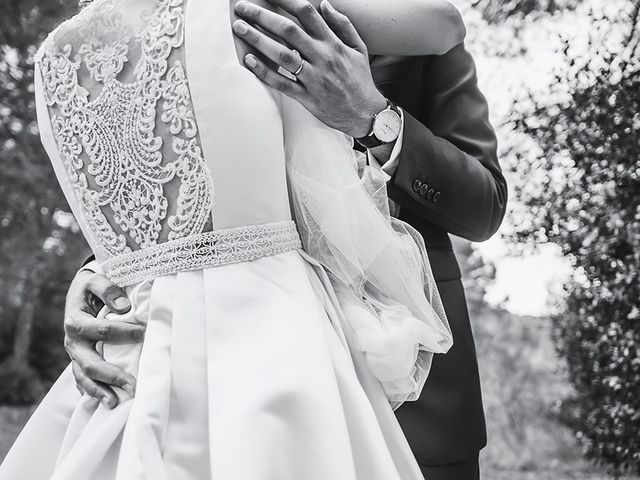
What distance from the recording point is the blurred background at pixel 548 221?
3.28m

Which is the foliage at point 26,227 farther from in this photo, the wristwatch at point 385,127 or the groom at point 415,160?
the wristwatch at point 385,127

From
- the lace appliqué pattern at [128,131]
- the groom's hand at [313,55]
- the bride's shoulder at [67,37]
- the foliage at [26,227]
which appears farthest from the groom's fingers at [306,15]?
the foliage at [26,227]

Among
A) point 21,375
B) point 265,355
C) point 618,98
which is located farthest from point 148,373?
point 21,375

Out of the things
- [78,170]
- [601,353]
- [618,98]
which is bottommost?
[601,353]

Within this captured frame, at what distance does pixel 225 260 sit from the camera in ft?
5.13

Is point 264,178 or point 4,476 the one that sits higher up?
point 264,178

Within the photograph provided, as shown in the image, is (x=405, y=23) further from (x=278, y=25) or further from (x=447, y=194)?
(x=447, y=194)

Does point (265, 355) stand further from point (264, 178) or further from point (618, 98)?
point (618, 98)

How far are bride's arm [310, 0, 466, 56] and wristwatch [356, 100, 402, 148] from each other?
14cm

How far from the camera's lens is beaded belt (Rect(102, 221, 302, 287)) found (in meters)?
1.57

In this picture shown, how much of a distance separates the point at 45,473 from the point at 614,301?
2.66m

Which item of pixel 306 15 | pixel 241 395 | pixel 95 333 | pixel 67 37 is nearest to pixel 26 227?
pixel 67 37

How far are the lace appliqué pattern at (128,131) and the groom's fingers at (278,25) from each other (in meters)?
0.14

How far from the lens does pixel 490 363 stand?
869 cm
